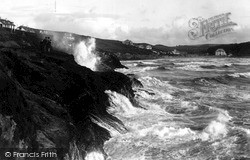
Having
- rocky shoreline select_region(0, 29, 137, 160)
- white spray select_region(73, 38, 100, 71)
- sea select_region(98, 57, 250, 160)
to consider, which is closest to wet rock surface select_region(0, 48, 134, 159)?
rocky shoreline select_region(0, 29, 137, 160)

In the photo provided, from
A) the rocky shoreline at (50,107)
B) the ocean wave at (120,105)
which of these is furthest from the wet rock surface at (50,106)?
the ocean wave at (120,105)

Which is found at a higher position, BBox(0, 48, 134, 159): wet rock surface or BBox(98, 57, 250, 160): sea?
BBox(0, 48, 134, 159): wet rock surface

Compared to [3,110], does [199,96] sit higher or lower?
lower

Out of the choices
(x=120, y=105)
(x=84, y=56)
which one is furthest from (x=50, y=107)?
(x=84, y=56)

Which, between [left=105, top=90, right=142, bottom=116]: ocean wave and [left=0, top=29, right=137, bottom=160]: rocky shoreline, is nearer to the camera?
[left=0, top=29, right=137, bottom=160]: rocky shoreline

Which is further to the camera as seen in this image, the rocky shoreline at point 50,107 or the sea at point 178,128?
the sea at point 178,128

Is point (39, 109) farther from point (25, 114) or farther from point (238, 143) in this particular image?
point (238, 143)

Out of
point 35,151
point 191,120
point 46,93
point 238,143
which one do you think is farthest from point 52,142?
point 191,120

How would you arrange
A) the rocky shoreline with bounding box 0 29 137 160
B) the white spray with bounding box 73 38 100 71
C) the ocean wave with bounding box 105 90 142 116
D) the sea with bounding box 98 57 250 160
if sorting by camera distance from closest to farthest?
the rocky shoreline with bounding box 0 29 137 160, the sea with bounding box 98 57 250 160, the ocean wave with bounding box 105 90 142 116, the white spray with bounding box 73 38 100 71

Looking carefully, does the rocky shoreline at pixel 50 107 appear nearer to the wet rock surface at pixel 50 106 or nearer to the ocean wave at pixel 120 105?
the wet rock surface at pixel 50 106

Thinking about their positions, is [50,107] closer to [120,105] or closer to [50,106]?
[50,106]

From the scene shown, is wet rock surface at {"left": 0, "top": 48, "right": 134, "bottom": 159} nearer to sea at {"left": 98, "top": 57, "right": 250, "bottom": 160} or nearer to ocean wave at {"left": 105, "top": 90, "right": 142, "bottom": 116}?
ocean wave at {"left": 105, "top": 90, "right": 142, "bottom": 116}
